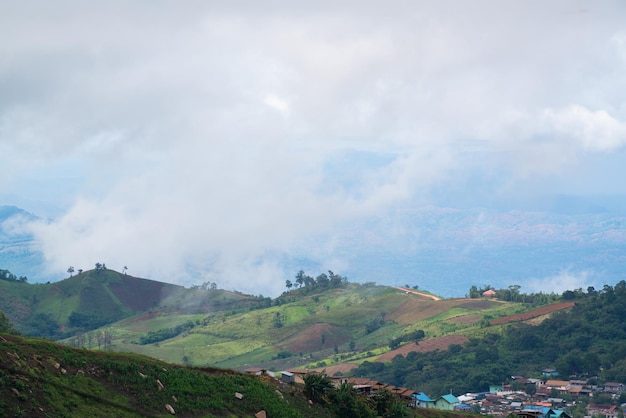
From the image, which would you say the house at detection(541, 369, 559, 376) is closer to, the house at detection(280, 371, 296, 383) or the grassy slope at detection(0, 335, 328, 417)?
the house at detection(280, 371, 296, 383)

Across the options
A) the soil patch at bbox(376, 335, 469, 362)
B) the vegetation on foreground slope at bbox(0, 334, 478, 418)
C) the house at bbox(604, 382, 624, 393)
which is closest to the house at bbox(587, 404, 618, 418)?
the house at bbox(604, 382, 624, 393)

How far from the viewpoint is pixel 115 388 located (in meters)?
56.9

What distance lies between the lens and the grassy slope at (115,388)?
1984 inches

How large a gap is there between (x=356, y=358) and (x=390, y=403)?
425ft

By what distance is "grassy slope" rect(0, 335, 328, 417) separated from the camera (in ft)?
165

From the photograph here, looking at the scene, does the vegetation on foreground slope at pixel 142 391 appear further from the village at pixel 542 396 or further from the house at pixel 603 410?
the house at pixel 603 410

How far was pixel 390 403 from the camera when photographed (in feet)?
235

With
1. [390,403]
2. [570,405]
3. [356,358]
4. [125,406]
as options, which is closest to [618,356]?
[570,405]

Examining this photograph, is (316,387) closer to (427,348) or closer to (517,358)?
(517,358)

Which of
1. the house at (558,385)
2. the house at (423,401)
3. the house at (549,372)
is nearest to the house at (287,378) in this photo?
the house at (423,401)

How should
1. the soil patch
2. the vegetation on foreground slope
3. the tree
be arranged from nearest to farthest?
the vegetation on foreground slope < the tree < the soil patch

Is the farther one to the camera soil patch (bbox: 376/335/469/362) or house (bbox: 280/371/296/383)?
soil patch (bbox: 376/335/469/362)

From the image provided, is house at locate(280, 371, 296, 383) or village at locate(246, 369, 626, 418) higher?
house at locate(280, 371, 296, 383)

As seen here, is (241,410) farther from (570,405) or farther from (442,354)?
(442,354)
